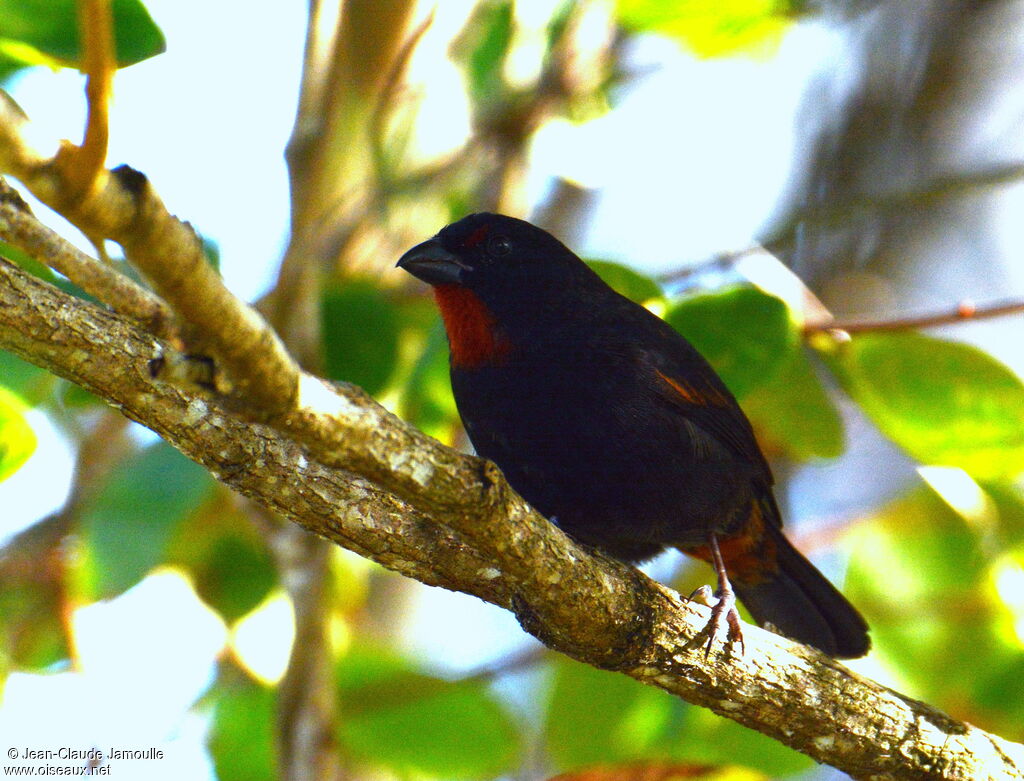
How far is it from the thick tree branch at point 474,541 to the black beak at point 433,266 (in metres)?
1.14

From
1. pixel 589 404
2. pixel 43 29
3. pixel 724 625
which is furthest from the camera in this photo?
pixel 589 404

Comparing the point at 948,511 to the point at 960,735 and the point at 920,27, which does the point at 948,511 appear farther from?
the point at 920,27

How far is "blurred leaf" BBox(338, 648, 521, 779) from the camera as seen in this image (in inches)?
148

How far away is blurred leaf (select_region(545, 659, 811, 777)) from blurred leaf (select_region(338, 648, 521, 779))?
22 cm

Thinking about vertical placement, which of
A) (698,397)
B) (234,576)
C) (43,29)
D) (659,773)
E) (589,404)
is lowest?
(659,773)

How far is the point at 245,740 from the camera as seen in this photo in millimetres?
3889

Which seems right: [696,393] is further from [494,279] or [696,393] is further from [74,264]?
[74,264]

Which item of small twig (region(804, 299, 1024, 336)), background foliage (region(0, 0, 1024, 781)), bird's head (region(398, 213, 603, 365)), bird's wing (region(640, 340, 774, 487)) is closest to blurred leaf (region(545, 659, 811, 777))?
background foliage (region(0, 0, 1024, 781))

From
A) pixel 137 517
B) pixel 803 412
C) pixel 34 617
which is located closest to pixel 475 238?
pixel 803 412

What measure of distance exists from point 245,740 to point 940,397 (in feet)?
8.46

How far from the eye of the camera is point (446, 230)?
136 inches

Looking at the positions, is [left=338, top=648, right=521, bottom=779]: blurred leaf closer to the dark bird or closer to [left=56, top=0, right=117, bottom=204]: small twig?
the dark bird

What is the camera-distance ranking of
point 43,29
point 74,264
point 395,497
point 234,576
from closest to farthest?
→ 1. point 74,264
2. point 395,497
3. point 43,29
4. point 234,576

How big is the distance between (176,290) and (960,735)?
2.34m
